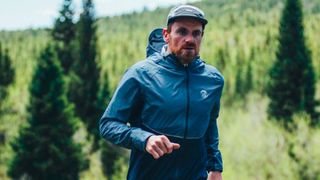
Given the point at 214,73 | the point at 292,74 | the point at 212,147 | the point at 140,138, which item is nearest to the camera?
the point at 140,138

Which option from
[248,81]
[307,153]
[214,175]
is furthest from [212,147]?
[248,81]

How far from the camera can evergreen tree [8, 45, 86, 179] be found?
3244cm

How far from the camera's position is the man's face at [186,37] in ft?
9.57

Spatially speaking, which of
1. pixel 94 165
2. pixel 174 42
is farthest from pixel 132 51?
pixel 174 42

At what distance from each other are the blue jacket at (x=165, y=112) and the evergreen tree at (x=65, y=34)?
174 ft

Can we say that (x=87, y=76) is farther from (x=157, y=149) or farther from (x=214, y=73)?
(x=157, y=149)

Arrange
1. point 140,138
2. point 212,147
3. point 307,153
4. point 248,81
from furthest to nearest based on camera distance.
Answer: point 248,81 → point 307,153 → point 212,147 → point 140,138

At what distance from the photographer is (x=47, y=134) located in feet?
107

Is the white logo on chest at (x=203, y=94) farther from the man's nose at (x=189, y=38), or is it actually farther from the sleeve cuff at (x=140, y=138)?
the sleeve cuff at (x=140, y=138)

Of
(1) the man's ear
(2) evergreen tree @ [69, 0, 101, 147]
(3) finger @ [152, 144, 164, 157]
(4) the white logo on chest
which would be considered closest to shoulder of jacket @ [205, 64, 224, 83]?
(4) the white logo on chest

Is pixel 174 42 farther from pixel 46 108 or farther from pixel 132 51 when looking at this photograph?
pixel 132 51

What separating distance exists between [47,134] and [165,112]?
1197 inches

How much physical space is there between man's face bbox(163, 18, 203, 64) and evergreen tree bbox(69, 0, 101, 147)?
47.6 metres

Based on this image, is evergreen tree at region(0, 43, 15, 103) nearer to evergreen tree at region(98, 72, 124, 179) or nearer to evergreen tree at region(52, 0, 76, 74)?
evergreen tree at region(52, 0, 76, 74)
